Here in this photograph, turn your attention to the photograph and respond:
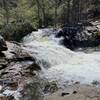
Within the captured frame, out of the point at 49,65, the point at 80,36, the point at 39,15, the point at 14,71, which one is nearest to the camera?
the point at 14,71

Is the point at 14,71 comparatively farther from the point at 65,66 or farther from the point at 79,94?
the point at 65,66

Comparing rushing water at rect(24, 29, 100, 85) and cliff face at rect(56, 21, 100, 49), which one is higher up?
rushing water at rect(24, 29, 100, 85)

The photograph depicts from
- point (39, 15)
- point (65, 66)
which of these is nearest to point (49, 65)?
point (65, 66)

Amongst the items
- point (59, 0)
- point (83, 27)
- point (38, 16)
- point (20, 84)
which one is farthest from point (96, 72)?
point (59, 0)

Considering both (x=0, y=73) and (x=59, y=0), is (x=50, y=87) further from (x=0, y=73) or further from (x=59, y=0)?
(x=59, y=0)

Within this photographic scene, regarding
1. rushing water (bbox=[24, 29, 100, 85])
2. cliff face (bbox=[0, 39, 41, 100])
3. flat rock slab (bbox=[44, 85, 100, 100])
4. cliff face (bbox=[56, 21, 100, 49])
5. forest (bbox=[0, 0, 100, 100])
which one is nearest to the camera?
flat rock slab (bbox=[44, 85, 100, 100])

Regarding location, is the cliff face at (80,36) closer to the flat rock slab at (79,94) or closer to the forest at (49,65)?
the forest at (49,65)

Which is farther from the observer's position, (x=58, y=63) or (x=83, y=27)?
(x=83, y=27)

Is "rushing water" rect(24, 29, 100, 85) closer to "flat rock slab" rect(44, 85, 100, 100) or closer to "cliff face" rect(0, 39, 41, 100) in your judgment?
"cliff face" rect(0, 39, 41, 100)

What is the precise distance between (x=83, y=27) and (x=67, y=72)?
51.4 feet

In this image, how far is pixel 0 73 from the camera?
13.4 meters

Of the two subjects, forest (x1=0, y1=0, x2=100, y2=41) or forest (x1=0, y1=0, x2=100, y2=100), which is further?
forest (x1=0, y1=0, x2=100, y2=41)

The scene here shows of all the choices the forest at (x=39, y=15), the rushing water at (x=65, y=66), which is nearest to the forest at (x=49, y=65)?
the rushing water at (x=65, y=66)

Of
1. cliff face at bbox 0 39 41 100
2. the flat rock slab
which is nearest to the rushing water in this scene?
cliff face at bbox 0 39 41 100
